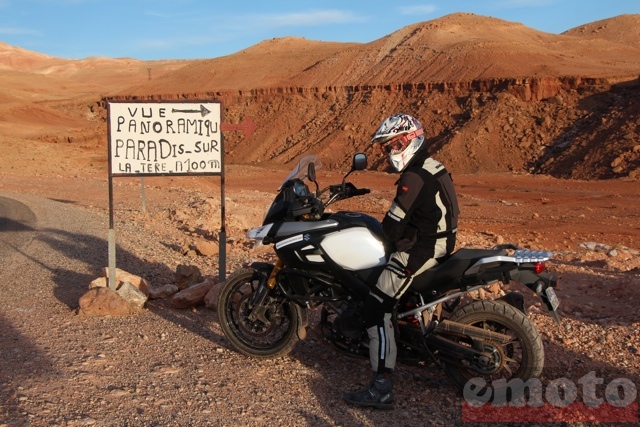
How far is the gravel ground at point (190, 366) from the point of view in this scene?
180 inches

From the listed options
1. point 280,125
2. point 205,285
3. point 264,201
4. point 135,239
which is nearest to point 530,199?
point 264,201

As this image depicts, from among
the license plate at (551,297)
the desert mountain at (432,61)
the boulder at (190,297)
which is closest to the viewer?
the license plate at (551,297)

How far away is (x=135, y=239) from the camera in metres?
10.8

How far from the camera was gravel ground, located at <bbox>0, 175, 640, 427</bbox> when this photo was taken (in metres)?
4.56

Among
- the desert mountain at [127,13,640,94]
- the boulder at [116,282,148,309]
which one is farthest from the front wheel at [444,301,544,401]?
the desert mountain at [127,13,640,94]

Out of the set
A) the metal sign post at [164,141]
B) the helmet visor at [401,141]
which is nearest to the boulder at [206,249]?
the metal sign post at [164,141]

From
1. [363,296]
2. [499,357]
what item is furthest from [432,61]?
[499,357]

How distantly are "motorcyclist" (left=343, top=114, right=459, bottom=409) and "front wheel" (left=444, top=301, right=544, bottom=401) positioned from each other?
473 mm

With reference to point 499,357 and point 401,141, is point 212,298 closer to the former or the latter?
point 401,141

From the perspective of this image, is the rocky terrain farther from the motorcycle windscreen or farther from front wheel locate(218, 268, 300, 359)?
the motorcycle windscreen

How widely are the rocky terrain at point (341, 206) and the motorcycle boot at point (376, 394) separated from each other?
95 millimetres

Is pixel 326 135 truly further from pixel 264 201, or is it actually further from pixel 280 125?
pixel 264 201

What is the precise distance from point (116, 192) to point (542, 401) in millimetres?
17243

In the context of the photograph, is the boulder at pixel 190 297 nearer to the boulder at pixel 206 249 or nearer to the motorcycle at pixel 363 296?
the motorcycle at pixel 363 296
